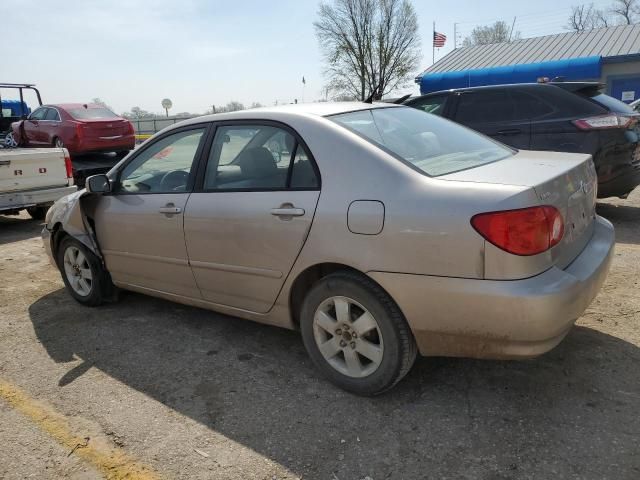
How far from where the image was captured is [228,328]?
3.89 meters

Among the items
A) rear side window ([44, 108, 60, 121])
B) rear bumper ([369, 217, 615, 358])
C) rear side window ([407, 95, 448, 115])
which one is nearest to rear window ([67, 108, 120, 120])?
rear side window ([44, 108, 60, 121])

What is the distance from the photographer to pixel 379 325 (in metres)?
2.62

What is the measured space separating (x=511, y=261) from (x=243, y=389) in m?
1.69

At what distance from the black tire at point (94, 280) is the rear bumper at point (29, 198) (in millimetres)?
3721

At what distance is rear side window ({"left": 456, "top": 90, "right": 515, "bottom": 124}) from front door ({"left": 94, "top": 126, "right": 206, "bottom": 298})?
4416 millimetres

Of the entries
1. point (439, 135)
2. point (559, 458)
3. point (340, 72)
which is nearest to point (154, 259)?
point (439, 135)

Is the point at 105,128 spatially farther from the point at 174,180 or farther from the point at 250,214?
the point at 250,214

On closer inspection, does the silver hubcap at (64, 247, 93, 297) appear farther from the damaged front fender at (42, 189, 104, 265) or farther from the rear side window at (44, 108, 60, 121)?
the rear side window at (44, 108, 60, 121)

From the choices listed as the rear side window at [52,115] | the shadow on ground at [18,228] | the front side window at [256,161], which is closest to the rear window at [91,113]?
the rear side window at [52,115]

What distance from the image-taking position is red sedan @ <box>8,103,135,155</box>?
1233 cm

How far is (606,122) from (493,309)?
15.0ft

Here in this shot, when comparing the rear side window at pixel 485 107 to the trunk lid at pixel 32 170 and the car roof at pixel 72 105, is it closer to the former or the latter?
the trunk lid at pixel 32 170

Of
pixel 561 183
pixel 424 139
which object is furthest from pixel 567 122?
pixel 561 183

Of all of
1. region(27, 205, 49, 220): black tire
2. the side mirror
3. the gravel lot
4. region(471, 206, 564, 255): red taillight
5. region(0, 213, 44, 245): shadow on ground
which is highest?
the side mirror
